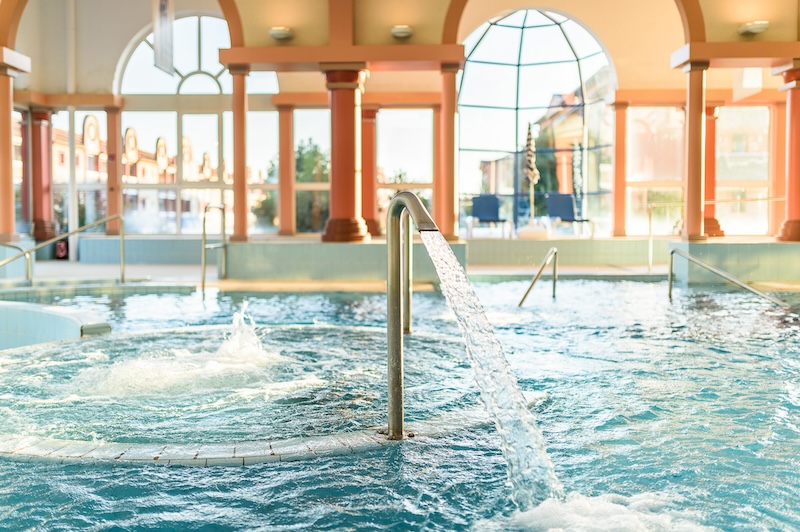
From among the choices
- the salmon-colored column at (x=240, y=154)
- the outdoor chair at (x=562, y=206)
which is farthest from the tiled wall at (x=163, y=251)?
the outdoor chair at (x=562, y=206)

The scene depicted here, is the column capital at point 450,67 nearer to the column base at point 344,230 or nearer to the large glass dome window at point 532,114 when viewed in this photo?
the column base at point 344,230

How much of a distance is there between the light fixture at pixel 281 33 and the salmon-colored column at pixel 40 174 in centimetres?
672

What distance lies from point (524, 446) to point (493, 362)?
32 centimetres

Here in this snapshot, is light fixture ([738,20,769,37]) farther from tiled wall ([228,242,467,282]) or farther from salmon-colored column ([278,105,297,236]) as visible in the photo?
salmon-colored column ([278,105,297,236])

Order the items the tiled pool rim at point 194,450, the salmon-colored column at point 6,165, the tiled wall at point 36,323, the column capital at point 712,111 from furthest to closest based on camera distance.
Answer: the column capital at point 712,111 → the salmon-colored column at point 6,165 → the tiled wall at point 36,323 → the tiled pool rim at point 194,450

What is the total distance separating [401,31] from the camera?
35.0ft

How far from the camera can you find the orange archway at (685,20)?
10688 mm

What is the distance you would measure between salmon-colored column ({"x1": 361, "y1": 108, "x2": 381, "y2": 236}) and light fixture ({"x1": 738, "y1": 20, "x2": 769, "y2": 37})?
701 centimetres

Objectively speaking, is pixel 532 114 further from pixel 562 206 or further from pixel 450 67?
pixel 450 67

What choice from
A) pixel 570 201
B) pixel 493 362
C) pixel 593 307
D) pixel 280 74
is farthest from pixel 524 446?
pixel 280 74

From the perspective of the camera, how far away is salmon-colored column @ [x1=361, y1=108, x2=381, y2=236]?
15.7m

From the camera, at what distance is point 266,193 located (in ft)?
53.2

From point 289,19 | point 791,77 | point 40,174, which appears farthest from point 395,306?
point 40,174

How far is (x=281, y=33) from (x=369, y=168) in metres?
5.40
